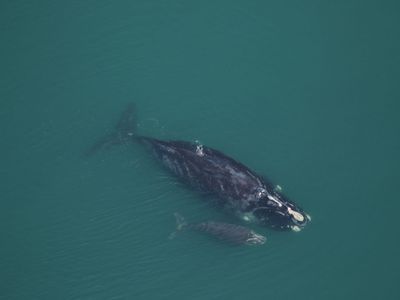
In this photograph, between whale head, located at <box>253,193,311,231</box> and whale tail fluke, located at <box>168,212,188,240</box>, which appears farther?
whale tail fluke, located at <box>168,212,188,240</box>

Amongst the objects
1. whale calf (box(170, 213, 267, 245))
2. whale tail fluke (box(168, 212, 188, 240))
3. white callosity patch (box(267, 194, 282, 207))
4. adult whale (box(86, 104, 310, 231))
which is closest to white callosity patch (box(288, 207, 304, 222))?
adult whale (box(86, 104, 310, 231))

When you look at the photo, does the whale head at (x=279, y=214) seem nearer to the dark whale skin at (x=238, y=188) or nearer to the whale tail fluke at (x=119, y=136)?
the dark whale skin at (x=238, y=188)

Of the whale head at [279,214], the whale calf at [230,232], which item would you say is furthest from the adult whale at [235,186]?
the whale calf at [230,232]

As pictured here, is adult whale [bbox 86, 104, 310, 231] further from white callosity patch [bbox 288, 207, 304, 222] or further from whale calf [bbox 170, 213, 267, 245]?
whale calf [bbox 170, 213, 267, 245]

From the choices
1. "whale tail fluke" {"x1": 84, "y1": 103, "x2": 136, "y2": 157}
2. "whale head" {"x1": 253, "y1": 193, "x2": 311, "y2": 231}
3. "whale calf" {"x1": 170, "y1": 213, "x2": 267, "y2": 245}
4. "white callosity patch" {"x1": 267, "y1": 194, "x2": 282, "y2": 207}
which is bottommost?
"whale calf" {"x1": 170, "y1": 213, "x2": 267, "y2": 245}

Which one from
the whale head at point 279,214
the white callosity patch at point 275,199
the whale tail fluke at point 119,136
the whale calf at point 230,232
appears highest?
the whale tail fluke at point 119,136

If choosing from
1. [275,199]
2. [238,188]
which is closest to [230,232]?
[238,188]
